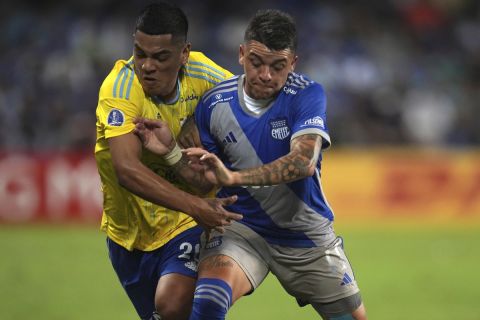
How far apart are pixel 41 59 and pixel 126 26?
219 centimetres

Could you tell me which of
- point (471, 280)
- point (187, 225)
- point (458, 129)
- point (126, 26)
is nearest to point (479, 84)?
point (458, 129)

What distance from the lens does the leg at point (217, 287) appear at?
5.78 metres

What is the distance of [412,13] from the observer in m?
21.5

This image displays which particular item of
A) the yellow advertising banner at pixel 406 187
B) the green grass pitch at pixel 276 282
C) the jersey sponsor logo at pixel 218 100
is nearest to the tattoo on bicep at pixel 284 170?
the jersey sponsor logo at pixel 218 100

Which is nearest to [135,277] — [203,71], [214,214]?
[214,214]

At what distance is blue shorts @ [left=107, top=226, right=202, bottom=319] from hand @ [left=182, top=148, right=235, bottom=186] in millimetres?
1001

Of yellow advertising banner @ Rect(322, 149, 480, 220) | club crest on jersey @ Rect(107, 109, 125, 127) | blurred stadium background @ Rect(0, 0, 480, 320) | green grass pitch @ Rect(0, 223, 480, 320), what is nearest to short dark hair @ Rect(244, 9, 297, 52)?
club crest on jersey @ Rect(107, 109, 125, 127)

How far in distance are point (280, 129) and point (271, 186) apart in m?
0.39

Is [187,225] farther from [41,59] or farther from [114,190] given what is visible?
[41,59]

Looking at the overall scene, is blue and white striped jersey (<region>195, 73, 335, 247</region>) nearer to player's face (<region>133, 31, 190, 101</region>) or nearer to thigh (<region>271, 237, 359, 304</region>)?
thigh (<region>271, 237, 359, 304</region>)

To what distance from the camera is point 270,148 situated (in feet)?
20.2

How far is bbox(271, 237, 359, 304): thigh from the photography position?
6.25 metres

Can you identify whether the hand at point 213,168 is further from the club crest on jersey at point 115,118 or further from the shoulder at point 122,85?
the shoulder at point 122,85

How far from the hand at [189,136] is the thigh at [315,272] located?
0.92 meters
